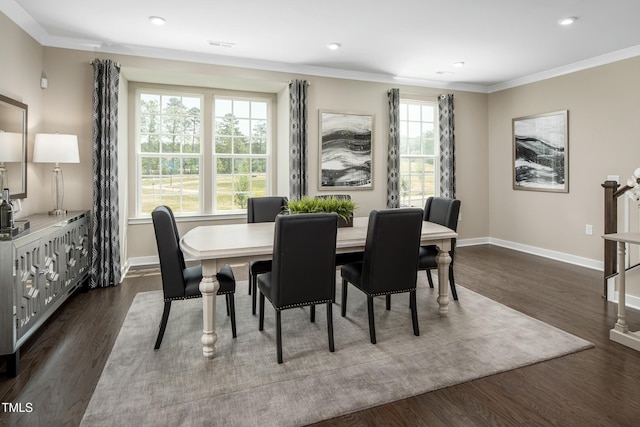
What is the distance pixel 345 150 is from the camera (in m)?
5.48

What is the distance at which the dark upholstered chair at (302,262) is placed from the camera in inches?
91.2

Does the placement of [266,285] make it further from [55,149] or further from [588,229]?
[588,229]

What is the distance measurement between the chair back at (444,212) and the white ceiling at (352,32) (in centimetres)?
179

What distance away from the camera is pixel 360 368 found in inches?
92.4

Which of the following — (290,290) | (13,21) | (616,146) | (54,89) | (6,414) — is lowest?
(6,414)

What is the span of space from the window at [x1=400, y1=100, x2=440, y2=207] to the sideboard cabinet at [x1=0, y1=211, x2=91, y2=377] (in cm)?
451

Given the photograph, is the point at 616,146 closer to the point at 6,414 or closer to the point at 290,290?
the point at 290,290

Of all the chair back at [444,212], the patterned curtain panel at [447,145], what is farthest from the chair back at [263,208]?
the patterned curtain panel at [447,145]

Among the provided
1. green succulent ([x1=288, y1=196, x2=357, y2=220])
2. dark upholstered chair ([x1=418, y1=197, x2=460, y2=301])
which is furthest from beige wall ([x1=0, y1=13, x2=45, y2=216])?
dark upholstered chair ([x1=418, y1=197, x2=460, y2=301])

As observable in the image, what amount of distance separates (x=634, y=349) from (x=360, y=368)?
6.37ft

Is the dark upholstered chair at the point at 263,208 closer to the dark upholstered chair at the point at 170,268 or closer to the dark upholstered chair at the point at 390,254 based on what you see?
the dark upholstered chair at the point at 170,268

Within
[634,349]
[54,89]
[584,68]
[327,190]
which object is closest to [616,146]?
[584,68]

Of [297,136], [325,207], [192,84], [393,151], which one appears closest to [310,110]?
[297,136]

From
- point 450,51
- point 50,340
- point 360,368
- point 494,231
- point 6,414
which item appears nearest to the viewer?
point 6,414
